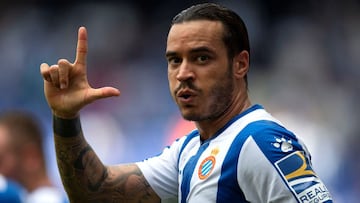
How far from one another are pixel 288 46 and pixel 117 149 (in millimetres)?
2347

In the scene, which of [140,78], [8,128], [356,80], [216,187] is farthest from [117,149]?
[216,187]

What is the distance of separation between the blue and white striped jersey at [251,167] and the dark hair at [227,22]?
0.94 ft

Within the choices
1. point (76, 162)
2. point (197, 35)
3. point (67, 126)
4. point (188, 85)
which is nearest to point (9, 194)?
point (76, 162)

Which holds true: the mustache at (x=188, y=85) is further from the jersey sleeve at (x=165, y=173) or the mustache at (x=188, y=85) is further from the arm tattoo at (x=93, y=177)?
the arm tattoo at (x=93, y=177)

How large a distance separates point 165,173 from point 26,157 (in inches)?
62.3

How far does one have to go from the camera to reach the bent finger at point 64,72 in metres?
3.65

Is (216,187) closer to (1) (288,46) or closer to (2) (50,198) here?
(2) (50,198)

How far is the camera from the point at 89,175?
13.4 ft

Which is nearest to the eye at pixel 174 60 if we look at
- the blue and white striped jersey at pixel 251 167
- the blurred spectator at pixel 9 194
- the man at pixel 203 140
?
the man at pixel 203 140

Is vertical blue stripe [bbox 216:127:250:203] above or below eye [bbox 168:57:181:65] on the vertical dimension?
below

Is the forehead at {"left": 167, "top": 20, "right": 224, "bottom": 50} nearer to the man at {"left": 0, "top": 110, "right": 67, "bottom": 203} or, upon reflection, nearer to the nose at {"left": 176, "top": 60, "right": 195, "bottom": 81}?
the nose at {"left": 176, "top": 60, "right": 195, "bottom": 81}

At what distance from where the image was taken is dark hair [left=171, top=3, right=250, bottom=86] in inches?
148

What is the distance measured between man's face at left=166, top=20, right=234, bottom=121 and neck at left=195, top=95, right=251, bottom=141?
4 centimetres

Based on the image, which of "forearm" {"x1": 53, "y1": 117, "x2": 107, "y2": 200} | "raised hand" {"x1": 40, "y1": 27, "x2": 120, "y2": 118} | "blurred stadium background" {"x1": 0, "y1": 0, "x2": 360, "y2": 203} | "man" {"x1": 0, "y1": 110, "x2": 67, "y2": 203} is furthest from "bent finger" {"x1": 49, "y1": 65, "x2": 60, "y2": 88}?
"blurred stadium background" {"x1": 0, "y1": 0, "x2": 360, "y2": 203}
